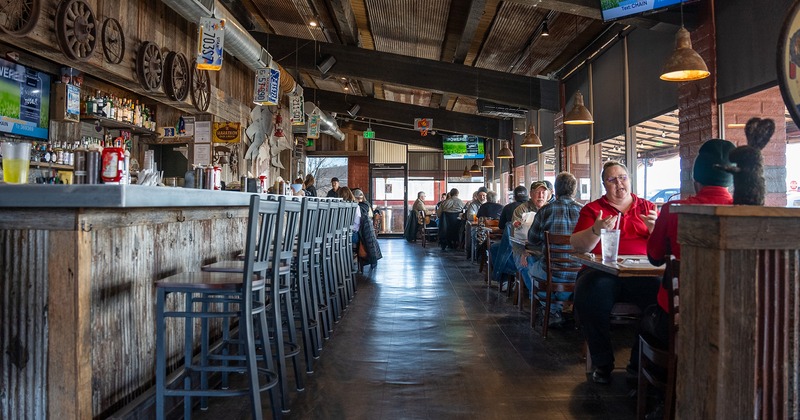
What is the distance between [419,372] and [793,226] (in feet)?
7.79

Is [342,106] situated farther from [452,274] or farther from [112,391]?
[112,391]

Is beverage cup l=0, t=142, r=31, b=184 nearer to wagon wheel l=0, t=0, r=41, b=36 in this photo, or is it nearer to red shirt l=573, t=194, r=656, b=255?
wagon wheel l=0, t=0, r=41, b=36

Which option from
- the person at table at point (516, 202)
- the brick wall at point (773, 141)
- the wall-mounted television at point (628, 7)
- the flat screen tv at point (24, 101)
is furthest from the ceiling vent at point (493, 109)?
the flat screen tv at point (24, 101)

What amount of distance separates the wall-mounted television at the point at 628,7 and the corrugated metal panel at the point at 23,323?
13.6 feet

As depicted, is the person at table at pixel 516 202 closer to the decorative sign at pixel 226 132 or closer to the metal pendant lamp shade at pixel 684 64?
the metal pendant lamp shade at pixel 684 64

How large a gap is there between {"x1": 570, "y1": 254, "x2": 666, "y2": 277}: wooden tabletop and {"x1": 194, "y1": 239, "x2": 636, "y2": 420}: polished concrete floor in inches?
27.8

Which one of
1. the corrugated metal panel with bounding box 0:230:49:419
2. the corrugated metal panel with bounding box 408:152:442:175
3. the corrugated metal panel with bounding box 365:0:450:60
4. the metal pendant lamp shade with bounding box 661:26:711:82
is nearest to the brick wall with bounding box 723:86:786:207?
the metal pendant lamp shade with bounding box 661:26:711:82

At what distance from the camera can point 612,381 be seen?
10.8 feet

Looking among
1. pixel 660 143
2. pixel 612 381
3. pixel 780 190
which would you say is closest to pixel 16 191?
pixel 612 381

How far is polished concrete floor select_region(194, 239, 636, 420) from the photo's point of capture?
280cm

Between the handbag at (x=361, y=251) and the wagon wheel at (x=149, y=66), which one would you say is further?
the handbag at (x=361, y=251)

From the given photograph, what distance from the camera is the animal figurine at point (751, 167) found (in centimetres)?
158

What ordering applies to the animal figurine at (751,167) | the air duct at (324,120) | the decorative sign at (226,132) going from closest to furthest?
the animal figurine at (751,167), the decorative sign at (226,132), the air duct at (324,120)

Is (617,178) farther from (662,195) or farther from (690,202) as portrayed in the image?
(662,195)
